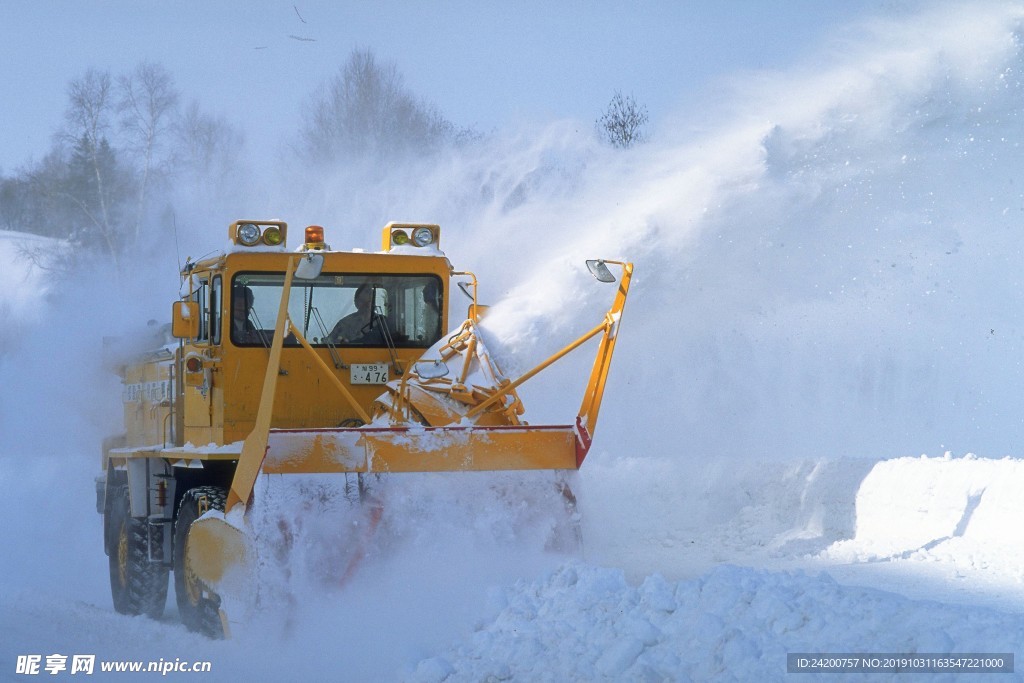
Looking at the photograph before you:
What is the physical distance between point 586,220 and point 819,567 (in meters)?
3.29

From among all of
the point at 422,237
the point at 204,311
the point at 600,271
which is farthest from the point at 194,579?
the point at 600,271

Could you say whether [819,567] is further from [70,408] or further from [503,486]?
[70,408]

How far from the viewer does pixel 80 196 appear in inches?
1205

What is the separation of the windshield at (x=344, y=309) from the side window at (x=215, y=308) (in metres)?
0.11

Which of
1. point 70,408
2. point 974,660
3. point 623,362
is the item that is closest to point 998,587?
point 974,660

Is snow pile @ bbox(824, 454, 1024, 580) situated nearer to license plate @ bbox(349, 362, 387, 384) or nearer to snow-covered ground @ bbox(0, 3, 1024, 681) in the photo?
snow-covered ground @ bbox(0, 3, 1024, 681)

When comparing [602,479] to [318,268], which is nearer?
[318,268]

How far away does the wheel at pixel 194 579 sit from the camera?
7457mm

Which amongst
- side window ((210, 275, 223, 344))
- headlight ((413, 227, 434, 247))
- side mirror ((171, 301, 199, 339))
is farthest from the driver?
side mirror ((171, 301, 199, 339))

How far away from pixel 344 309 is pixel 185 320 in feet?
3.77

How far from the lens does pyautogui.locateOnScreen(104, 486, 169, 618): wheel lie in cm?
919

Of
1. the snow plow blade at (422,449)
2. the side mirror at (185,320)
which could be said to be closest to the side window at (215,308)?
the side mirror at (185,320)

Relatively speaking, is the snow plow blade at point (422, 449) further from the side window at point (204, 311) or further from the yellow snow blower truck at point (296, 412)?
the side window at point (204, 311)

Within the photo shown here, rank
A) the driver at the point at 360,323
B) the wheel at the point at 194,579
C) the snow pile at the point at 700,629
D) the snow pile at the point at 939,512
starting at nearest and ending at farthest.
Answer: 1. the snow pile at the point at 700,629
2. the wheel at the point at 194,579
3. the snow pile at the point at 939,512
4. the driver at the point at 360,323
